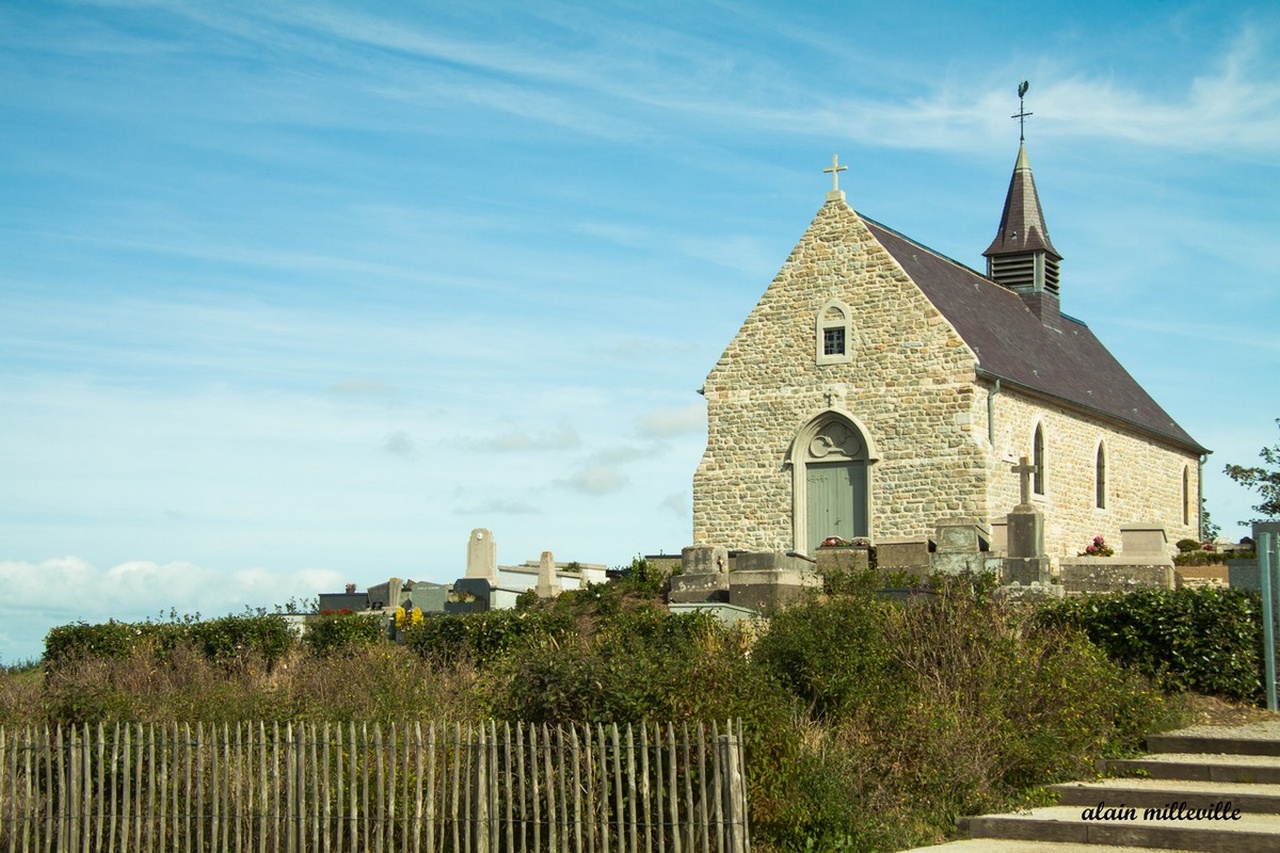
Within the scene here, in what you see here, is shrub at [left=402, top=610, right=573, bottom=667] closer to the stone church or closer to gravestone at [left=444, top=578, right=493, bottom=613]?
gravestone at [left=444, top=578, right=493, bottom=613]

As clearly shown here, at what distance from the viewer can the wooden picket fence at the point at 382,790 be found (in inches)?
420

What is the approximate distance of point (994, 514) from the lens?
87.8 ft

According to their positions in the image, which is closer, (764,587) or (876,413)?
(764,587)

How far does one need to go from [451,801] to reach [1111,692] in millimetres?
6622

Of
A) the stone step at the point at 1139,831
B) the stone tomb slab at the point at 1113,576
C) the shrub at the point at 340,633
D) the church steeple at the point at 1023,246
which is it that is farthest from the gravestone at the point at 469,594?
the church steeple at the point at 1023,246

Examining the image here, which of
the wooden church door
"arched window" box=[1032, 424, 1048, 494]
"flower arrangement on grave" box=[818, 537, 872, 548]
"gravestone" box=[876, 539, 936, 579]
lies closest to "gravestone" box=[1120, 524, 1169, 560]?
"gravestone" box=[876, 539, 936, 579]

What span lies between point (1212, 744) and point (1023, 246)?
25699 millimetres

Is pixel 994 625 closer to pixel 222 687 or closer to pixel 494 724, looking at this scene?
pixel 494 724

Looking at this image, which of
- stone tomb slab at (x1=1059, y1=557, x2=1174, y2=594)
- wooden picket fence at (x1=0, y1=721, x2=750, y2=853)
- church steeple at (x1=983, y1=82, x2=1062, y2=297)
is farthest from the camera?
church steeple at (x1=983, y1=82, x2=1062, y2=297)

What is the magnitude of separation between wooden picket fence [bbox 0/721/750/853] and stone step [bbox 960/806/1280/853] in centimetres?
244

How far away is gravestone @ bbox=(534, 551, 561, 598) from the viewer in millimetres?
25203

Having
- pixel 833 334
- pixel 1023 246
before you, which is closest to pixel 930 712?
pixel 833 334

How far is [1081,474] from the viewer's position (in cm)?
3164

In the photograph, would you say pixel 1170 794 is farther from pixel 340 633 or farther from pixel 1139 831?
pixel 340 633
